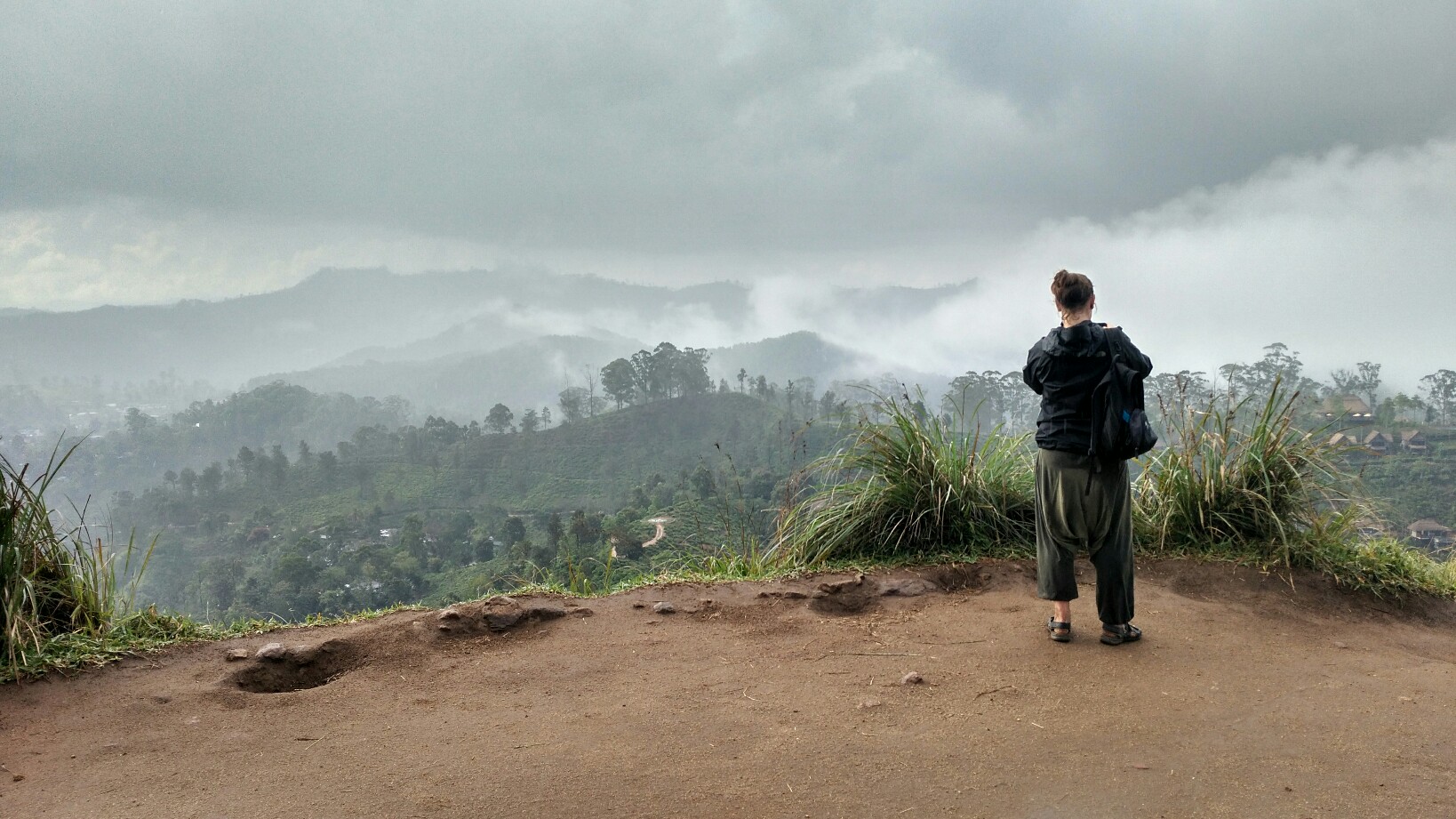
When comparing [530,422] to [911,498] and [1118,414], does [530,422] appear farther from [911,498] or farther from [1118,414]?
[1118,414]

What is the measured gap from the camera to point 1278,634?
456cm

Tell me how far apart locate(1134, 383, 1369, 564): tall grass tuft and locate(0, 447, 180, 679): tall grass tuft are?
6895 millimetres

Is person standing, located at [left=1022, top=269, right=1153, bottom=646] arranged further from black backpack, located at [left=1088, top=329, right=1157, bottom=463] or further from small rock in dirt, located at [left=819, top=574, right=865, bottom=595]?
small rock in dirt, located at [left=819, top=574, right=865, bottom=595]

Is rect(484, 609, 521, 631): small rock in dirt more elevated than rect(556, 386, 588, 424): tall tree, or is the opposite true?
rect(556, 386, 588, 424): tall tree

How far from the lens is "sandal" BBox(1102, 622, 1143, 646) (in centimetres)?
424

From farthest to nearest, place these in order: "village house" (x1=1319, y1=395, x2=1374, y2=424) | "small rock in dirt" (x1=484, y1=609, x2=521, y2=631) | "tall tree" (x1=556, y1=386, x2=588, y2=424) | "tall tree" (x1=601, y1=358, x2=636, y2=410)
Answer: "tall tree" (x1=556, y1=386, x2=588, y2=424), "tall tree" (x1=601, y1=358, x2=636, y2=410), "village house" (x1=1319, y1=395, x2=1374, y2=424), "small rock in dirt" (x1=484, y1=609, x2=521, y2=631)

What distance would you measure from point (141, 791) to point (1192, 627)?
512cm

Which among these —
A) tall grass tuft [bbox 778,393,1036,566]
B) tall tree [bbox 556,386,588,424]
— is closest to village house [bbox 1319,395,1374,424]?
tall grass tuft [bbox 778,393,1036,566]

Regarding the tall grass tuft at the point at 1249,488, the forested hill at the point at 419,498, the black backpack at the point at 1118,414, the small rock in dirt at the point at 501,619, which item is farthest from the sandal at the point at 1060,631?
the forested hill at the point at 419,498

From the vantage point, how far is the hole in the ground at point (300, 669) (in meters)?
4.07

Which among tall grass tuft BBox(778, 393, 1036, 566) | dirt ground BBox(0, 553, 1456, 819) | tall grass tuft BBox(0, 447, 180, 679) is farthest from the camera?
tall grass tuft BBox(778, 393, 1036, 566)

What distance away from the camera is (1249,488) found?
6055 mm

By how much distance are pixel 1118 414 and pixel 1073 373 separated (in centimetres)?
31

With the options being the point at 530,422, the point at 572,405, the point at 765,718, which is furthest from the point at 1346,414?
the point at 530,422
